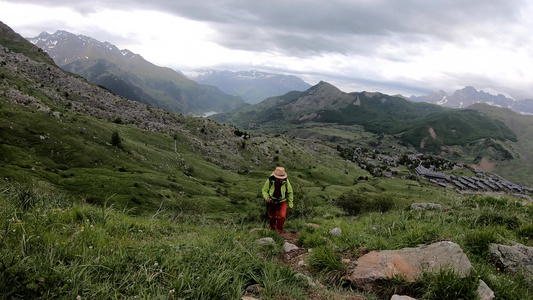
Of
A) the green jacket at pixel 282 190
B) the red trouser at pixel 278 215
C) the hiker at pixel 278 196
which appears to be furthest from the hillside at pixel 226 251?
the green jacket at pixel 282 190

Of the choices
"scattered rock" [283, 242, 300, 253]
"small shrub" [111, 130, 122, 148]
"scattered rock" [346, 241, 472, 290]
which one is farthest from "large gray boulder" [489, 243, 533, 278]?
"small shrub" [111, 130, 122, 148]

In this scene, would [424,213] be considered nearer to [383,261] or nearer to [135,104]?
[383,261]

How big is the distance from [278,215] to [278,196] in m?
1.10

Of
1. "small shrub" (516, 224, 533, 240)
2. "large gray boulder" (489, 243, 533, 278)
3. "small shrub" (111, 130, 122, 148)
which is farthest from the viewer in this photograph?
"small shrub" (111, 130, 122, 148)

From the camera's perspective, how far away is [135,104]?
125 metres

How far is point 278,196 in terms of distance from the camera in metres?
14.5

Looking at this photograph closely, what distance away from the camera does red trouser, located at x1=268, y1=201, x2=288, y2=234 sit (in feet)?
47.8

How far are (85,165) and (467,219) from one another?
63503mm

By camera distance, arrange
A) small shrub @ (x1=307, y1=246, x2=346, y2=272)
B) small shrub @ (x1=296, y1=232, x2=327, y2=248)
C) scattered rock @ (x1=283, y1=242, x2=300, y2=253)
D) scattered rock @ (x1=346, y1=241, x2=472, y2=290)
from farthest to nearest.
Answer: small shrub @ (x1=296, y1=232, x2=327, y2=248) < scattered rock @ (x1=283, y1=242, x2=300, y2=253) < small shrub @ (x1=307, y1=246, x2=346, y2=272) < scattered rock @ (x1=346, y1=241, x2=472, y2=290)

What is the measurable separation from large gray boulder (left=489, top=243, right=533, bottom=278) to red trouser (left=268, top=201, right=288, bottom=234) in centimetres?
878

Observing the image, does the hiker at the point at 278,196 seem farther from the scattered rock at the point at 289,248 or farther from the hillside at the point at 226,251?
the scattered rock at the point at 289,248

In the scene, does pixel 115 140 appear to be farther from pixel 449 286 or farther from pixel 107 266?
pixel 449 286

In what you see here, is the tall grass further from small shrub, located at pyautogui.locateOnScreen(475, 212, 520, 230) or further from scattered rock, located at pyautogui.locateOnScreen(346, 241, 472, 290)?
small shrub, located at pyautogui.locateOnScreen(475, 212, 520, 230)

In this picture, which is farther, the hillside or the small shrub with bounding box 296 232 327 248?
the small shrub with bounding box 296 232 327 248
